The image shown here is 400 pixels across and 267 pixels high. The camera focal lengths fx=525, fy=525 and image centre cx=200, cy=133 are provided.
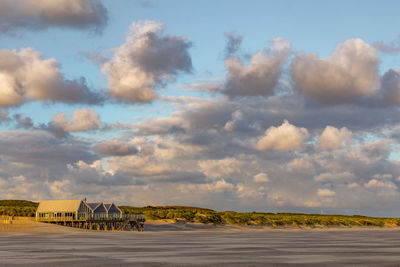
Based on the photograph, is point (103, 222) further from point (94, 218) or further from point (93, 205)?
point (93, 205)

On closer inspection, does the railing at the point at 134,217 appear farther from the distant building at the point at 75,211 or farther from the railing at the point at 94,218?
the distant building at the point at 75,211

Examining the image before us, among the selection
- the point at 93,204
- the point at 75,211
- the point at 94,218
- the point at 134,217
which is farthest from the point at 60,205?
the point at 134,217

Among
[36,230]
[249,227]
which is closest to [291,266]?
[36,230]

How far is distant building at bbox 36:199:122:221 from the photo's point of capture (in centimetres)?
8694

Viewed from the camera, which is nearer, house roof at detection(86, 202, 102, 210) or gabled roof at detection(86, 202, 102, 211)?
gabled roof at detection(86, 202, 102, 211)

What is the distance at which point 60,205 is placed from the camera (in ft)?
292

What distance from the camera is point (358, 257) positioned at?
2916 centimetres

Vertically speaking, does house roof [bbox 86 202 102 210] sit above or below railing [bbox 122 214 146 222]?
above

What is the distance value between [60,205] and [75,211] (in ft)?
12.9

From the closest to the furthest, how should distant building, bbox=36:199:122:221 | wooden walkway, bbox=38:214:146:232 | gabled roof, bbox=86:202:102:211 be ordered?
distant building, bbox=36:199:122:221
wooden walkway, bbox=38:214:146:232
gabled roof, bbox=86:202:102:211

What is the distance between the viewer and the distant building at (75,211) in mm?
86938

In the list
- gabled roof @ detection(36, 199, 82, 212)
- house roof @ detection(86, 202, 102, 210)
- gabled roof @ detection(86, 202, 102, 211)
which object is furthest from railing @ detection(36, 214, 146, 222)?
house roof @ detection(86, 202, 102, 210)

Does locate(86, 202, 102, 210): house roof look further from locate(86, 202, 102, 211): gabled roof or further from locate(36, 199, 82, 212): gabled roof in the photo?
locate(36, 199, 82, 212): gabled roof

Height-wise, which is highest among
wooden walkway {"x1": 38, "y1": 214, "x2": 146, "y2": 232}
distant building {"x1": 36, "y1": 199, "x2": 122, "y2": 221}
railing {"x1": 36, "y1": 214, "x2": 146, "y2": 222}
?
distant building {"x1": 36, "y1": 199, "x2": 122, "y2": 221}
